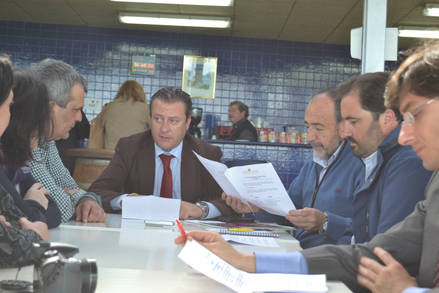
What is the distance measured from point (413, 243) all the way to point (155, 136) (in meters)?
1.74

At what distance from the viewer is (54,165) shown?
2.55 meters

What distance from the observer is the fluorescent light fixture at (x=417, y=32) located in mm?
6664

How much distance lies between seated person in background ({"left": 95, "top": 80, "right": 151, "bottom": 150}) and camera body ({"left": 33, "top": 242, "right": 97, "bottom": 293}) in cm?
478

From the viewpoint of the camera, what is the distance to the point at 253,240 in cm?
172

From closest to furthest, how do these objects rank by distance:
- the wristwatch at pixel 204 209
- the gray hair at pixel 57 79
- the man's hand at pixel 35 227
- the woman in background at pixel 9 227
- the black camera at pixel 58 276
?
the black camera at pixel 58 276
the woman in background at pixel 9 227
the man's hand at pixel 35 227
the gray hair at pixel 57 79
the wristwatch at pixel 204 209

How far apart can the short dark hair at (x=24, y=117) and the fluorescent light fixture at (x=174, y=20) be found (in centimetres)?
518

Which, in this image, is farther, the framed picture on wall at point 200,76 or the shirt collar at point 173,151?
the framed picture on wall at point 200,76

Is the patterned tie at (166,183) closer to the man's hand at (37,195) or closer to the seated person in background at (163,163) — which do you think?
the seated person in background at (163,163)

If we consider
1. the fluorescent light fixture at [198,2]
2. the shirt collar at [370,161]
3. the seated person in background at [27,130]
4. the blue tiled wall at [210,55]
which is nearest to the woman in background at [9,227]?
the seated person in background at [27,130]

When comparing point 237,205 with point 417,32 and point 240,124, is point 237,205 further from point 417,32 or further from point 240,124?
point 417,32

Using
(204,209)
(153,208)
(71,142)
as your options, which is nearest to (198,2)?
(71,142)

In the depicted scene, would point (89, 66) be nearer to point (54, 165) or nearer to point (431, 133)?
point (54, 165)

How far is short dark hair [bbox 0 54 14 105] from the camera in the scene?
Result: 121 centimetres

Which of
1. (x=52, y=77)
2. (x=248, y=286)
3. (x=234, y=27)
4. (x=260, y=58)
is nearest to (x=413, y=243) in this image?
(x=248, y=286)
